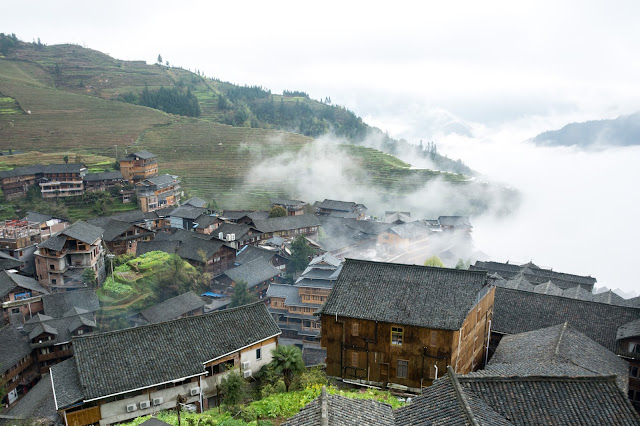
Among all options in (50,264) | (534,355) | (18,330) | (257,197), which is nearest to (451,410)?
(534,355)

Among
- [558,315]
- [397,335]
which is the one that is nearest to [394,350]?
[397,335]

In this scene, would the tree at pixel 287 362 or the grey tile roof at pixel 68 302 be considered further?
the grey tile roof at pixel 68 302

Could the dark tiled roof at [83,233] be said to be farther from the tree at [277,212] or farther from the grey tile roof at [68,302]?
the tree at [277,212]

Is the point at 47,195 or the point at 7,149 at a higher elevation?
the point at 7,149

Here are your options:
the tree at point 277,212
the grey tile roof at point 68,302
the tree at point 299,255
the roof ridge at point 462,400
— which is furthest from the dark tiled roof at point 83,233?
the roof ridge at point 462,400

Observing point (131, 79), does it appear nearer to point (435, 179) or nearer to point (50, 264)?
point (435, 179)

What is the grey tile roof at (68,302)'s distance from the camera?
37406 mm

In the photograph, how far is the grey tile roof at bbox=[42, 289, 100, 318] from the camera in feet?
123

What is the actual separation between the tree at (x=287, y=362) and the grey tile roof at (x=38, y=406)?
1310cm

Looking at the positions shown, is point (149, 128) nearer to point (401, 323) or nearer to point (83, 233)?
point (83, 233)

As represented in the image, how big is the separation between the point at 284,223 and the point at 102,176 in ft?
87.2

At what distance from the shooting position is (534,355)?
18.5 meters

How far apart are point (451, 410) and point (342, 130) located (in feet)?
477

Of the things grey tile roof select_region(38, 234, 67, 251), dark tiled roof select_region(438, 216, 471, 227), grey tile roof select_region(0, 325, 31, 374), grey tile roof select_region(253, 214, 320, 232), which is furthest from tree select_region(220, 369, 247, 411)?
dark tiled roof select_region(438, 216, 471, 227)
